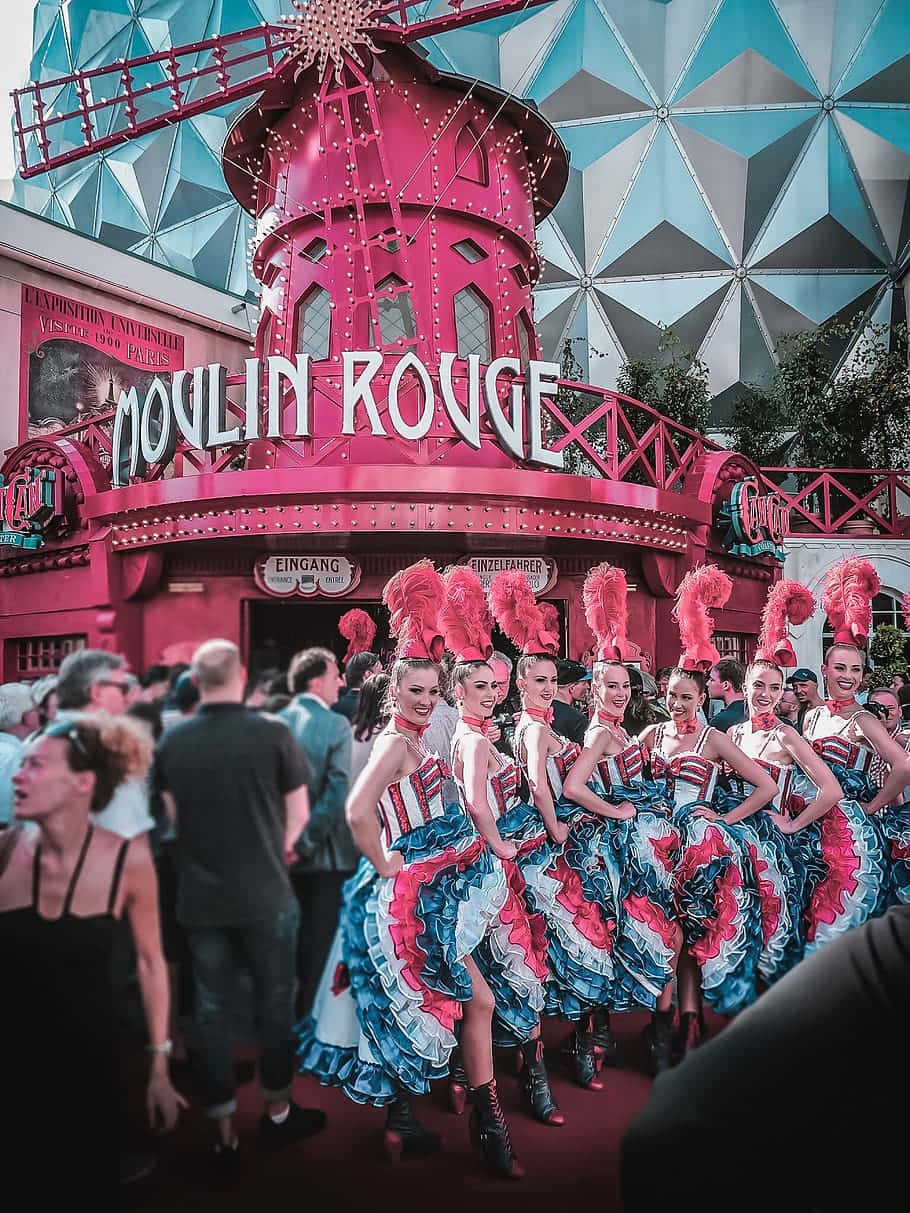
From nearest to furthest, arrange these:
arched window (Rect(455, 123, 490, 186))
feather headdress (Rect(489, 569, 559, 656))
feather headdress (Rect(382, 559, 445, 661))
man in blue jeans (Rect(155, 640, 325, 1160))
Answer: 1. man in blue jeans (Rect(155, 640, 325, 1160))
2. feather headdress (Rect(382, 559, 445, 661))
3. feather headdress (Rect(489, 569, 559, 656))
4. arched window (Rect(455, 123, 490, 186))

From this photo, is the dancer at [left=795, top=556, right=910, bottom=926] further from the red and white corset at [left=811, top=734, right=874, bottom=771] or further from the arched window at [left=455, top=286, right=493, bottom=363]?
the arched window at [left=455, top=286, right=493, bottom=363]

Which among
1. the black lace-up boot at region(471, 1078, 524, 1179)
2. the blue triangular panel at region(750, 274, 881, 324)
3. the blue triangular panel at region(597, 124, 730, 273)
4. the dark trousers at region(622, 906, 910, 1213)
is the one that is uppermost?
the blue triangular panel at region(597, 124, 730, 273)

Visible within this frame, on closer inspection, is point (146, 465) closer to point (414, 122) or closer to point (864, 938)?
point (414, 122)

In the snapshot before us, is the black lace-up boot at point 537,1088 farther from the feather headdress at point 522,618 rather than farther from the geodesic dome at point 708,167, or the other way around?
the geodesic dome at point 708,167

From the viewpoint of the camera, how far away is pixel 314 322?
11078 millimetres

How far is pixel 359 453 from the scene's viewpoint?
32.9 feet

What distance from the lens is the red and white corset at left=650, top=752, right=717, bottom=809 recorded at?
3.89m

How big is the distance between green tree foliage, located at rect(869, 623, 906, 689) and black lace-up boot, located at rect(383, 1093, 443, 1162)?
379 inches

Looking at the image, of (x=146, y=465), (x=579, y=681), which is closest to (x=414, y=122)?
(x=146, y=465)

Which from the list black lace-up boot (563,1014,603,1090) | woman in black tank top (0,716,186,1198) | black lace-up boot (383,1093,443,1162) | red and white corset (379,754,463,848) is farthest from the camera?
black lace-up boot (563,1014,603,1090)

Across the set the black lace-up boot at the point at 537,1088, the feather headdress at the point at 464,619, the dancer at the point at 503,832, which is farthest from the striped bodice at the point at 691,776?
the black lace-up boot at the point at 537,1088

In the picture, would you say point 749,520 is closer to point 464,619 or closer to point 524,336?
point 524,336

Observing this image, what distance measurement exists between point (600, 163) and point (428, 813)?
20.9m

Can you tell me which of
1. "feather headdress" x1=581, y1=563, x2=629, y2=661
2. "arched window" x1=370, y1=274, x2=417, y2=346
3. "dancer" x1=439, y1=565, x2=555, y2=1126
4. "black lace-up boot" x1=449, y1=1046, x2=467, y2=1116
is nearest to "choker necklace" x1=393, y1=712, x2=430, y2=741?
"dancer" x1=439, y1=565, x2=555, y2=1126
